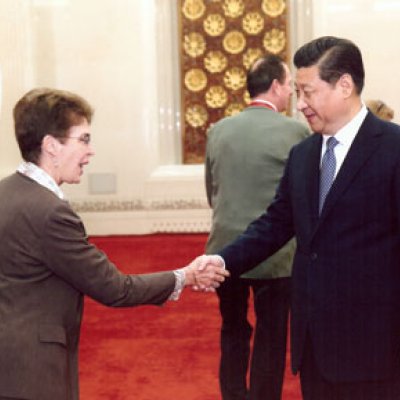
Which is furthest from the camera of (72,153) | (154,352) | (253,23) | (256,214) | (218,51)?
(218,51)

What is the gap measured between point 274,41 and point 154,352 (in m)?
6.24

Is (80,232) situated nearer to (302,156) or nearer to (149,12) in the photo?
(302,156)

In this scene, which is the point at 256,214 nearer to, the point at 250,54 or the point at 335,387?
the point at 335,387

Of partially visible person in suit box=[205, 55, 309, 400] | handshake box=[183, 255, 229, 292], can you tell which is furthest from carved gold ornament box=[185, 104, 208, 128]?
handshake box=[183, 255, 229, 292]

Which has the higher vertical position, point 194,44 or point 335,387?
point 194,44

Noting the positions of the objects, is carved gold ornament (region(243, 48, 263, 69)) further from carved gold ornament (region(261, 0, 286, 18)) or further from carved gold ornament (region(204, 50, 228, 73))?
carved gold ornament (region(261, 0, 286, 18))

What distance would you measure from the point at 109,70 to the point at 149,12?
0.94m

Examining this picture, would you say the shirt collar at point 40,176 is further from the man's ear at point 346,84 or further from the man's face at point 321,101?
the man's ear at point 346,84

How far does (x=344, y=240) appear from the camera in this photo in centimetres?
252

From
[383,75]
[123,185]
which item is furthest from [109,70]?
[383,75]

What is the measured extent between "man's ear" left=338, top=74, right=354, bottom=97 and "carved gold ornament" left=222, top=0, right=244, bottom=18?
7.96 meters

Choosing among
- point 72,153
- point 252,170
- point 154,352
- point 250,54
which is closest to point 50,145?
point 72,153

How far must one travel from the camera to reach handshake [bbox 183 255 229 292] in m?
3.26

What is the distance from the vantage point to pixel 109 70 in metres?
9.67
